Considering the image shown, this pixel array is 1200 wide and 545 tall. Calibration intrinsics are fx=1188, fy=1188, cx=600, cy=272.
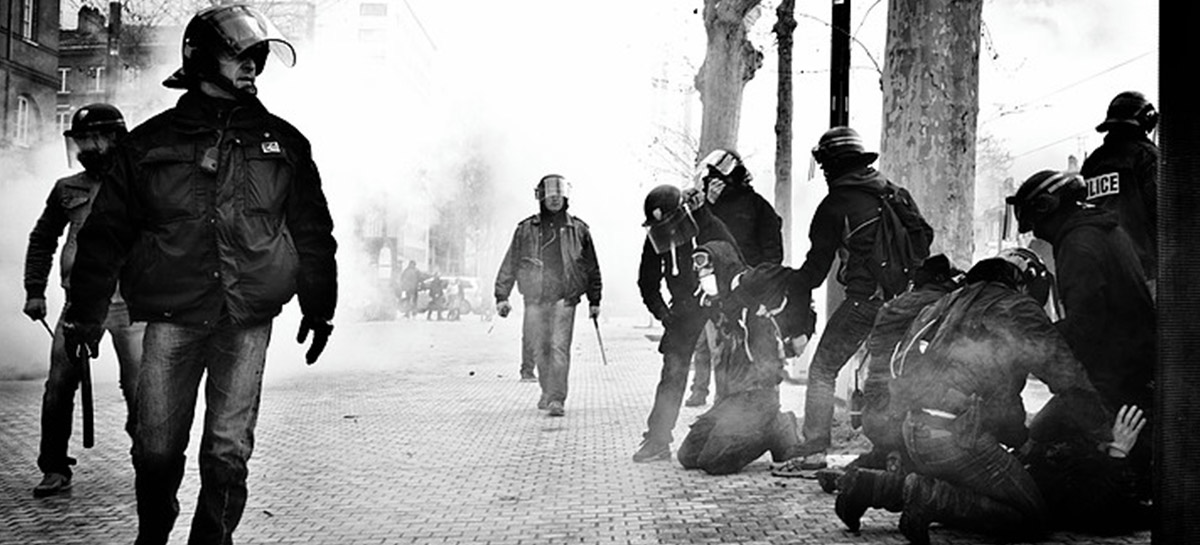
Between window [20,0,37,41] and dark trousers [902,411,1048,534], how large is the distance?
85.4 ft

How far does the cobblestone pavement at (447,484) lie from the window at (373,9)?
16.3 metres

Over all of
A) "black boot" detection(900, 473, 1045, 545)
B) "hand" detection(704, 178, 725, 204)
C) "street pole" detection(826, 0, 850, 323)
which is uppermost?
"street pole" detection(826, 0, 850, 323)

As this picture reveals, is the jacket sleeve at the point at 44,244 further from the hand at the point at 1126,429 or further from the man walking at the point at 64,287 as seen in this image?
the hand at the point at 1126,429

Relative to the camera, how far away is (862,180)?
20.0ft

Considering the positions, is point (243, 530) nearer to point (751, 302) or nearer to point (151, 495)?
point (151, 495)

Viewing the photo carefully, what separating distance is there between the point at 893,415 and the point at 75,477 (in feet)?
13.6

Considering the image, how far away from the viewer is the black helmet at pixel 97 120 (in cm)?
566

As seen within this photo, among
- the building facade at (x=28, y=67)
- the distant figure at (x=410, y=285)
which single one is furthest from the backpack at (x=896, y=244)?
the distant figure at (x=410, y=285)

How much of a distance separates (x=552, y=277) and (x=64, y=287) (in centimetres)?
477

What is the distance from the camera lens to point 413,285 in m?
35.3

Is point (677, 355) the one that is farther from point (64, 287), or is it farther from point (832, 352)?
point (64, 287)

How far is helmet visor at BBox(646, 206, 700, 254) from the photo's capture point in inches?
281

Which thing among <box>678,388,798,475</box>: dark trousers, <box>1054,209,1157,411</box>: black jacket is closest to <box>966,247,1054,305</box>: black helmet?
<box>1054,209,1157,411</box>: black jacket

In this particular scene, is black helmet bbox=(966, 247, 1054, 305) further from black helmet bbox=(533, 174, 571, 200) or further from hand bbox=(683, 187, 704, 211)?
black helmet bbox=(533, 174, 571, 200)
